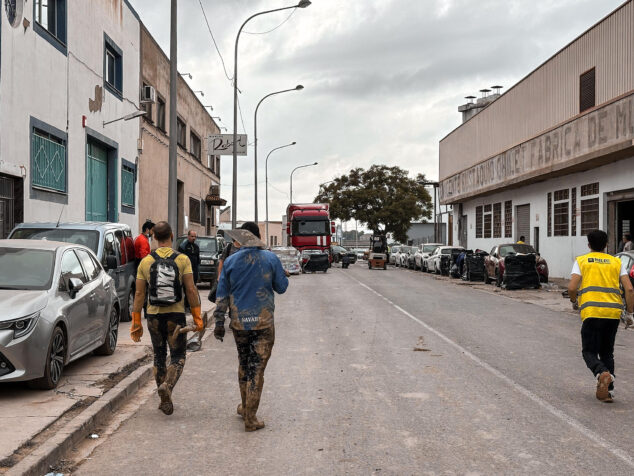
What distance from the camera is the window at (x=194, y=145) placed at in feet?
124

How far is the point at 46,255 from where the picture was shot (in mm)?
8250

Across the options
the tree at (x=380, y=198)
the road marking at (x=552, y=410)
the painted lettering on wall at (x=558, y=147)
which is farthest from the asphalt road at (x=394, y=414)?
the tree at (x=380, y=198)

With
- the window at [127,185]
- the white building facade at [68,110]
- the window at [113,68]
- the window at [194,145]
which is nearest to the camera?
the white building facade at [68,110]

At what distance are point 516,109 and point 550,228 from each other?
7.22 meters

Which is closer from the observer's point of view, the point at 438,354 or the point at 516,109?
the point at 438,354

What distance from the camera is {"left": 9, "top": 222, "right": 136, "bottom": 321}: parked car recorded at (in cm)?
1202

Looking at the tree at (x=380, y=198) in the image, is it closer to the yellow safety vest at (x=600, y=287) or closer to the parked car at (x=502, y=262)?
the parked car at (x=502, y=262)

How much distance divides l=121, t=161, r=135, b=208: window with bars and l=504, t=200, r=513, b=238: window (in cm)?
2059

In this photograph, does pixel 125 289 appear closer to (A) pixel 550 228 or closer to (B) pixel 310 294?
(B) pixel 310 294

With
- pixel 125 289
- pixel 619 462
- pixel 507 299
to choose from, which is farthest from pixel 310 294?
pixel 619 462

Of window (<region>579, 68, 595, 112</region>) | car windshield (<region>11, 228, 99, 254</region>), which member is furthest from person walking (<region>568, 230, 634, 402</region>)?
window (<region>579, 68, 595, 112</region>)

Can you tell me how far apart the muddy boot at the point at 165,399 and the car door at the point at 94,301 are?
7.69 ft

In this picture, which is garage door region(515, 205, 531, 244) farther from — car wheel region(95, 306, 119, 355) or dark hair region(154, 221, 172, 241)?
dark hair region(154, 221, 172, 241)

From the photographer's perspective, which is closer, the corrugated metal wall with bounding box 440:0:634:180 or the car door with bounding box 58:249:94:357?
the car door with bounding box 58:249:94:357
